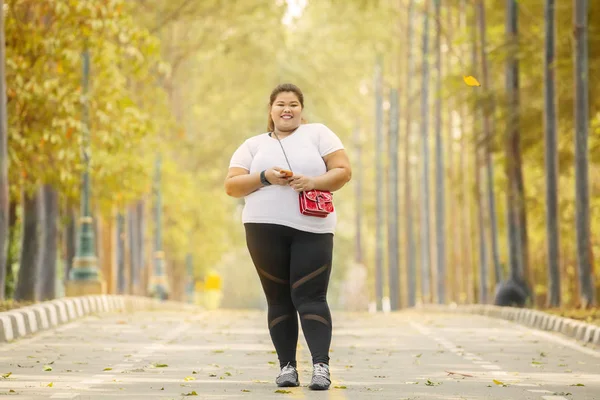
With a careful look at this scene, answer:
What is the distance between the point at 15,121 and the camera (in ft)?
87.8

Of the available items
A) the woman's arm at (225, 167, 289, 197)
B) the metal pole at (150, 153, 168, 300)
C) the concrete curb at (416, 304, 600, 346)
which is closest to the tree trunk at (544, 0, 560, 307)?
the concrete curb at (416, 304, 600, 346)

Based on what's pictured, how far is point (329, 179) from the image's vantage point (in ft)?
36.8

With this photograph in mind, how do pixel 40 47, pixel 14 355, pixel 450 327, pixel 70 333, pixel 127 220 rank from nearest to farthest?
pixel 14 355, pixel 70 333, pixel 450 327, pixel 40 47, pixel 127 220

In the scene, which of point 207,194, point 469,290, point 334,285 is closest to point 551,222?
point 469,290

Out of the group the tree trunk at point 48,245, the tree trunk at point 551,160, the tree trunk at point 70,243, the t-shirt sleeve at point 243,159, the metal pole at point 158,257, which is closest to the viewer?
the t-shirt sleeve at point 243,159

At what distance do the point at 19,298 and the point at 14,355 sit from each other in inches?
618

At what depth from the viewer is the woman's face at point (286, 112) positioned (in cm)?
1154

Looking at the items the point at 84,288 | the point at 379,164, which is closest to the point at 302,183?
the point at 84,288

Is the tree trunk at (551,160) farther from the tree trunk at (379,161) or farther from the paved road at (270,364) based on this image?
the tree trunk at (379,161)

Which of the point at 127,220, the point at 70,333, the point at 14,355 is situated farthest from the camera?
the point at 127,220

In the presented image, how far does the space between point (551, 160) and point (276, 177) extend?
1882 cm

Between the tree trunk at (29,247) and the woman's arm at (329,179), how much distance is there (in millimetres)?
20040

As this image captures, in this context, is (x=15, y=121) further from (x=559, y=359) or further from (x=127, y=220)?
(x=127, y=220)

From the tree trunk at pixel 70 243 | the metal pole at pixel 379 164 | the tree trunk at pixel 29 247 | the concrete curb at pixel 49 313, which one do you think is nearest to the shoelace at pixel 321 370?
the concrete curb at pixel 49 313
